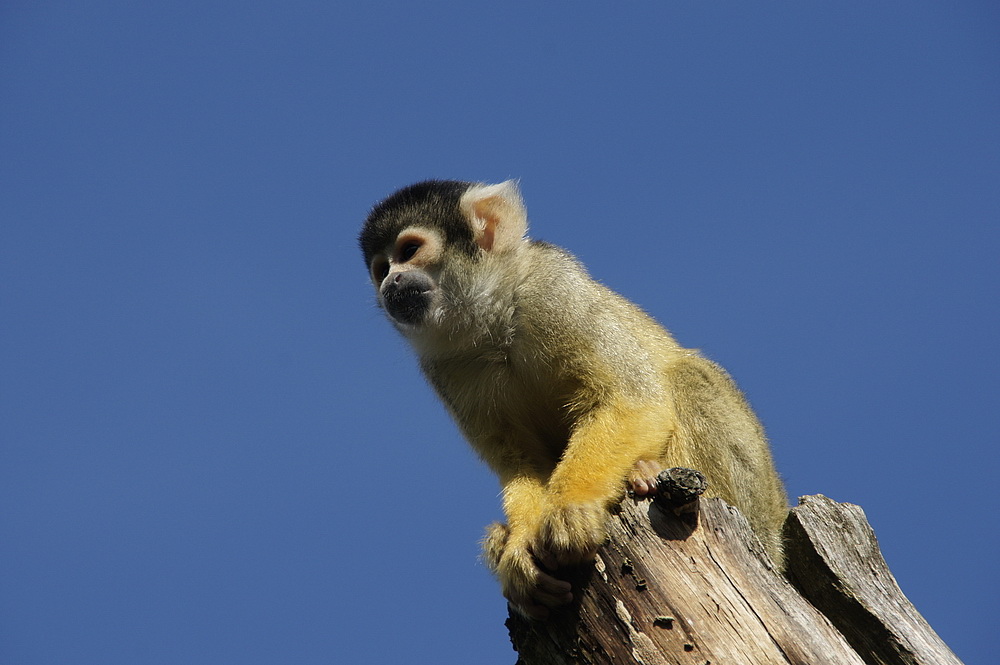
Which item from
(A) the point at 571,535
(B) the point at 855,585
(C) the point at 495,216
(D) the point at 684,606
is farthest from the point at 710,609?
(C) the point at 495,216

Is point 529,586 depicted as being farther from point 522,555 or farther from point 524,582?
point 522,555

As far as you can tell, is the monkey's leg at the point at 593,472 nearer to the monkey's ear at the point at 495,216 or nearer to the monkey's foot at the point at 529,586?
the monkey's foot at the point at 529,586

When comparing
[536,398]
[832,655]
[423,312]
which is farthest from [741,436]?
[423,312]

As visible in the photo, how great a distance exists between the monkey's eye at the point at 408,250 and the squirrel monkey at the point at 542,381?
0.4 inches

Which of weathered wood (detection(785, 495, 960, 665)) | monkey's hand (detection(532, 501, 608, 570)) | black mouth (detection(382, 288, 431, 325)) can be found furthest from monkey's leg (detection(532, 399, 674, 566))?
black mouth (detection(382, 288, 431, 325))

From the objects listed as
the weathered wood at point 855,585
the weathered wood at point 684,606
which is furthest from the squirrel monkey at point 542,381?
the weathered wood at point 855,585

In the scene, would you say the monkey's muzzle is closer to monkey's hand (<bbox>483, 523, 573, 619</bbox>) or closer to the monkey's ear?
the monkey's ear

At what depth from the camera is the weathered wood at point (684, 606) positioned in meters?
3.38

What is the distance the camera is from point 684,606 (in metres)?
3.46

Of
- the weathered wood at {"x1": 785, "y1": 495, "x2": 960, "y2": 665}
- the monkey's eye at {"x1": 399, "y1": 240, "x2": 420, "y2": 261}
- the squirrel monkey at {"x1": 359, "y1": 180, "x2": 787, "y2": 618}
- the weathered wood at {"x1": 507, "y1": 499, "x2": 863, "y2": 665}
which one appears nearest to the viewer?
the weathered wood at {"x1": 507, "y1": 499, "x2": 863, "y2": 665}

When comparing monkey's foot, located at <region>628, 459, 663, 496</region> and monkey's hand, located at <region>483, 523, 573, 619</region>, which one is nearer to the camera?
monkey's hand, located at <region>483, 523, 573, 619</region>

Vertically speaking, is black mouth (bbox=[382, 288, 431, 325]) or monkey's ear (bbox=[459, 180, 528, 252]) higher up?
monkey's ear (bbox=[459, 180, 528, 252])

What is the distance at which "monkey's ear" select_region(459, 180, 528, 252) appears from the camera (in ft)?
18.6

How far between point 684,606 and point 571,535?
598 mm
